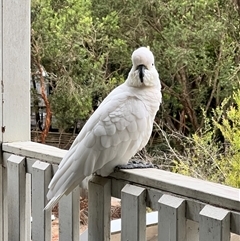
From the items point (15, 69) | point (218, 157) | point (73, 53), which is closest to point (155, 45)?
point (73, 53)

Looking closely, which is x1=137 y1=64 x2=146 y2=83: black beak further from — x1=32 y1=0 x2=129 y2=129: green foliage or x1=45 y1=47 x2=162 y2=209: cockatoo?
x1=32 y1=0 x2=129 y2=129: green foliage

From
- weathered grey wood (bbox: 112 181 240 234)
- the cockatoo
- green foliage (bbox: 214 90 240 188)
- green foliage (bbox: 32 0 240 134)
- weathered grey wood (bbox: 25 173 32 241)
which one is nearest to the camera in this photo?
weathered grey wood (bbox: 112 181 240 234)

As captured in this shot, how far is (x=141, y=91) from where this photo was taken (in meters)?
1.04

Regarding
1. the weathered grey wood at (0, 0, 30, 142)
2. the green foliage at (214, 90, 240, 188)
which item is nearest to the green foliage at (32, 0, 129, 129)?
the green foliage at (214, 90, 240, 188)

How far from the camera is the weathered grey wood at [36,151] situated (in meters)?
1.13

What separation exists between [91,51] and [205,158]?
150cm

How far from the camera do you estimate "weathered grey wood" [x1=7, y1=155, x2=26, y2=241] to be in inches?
47.5

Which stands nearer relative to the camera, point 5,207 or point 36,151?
point 36,151

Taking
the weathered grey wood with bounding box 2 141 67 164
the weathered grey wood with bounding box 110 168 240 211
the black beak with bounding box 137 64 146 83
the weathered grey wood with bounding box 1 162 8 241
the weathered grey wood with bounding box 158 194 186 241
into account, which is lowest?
the weathered grey wood with bounding box 1 162 8 241

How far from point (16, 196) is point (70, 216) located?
0.22 metres

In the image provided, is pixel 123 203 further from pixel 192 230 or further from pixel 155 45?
→ pixel 155 45

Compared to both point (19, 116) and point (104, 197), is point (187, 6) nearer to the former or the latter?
point (19, 116)

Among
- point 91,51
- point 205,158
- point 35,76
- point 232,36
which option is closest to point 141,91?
point 205,158

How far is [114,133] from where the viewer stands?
38.5 inches
